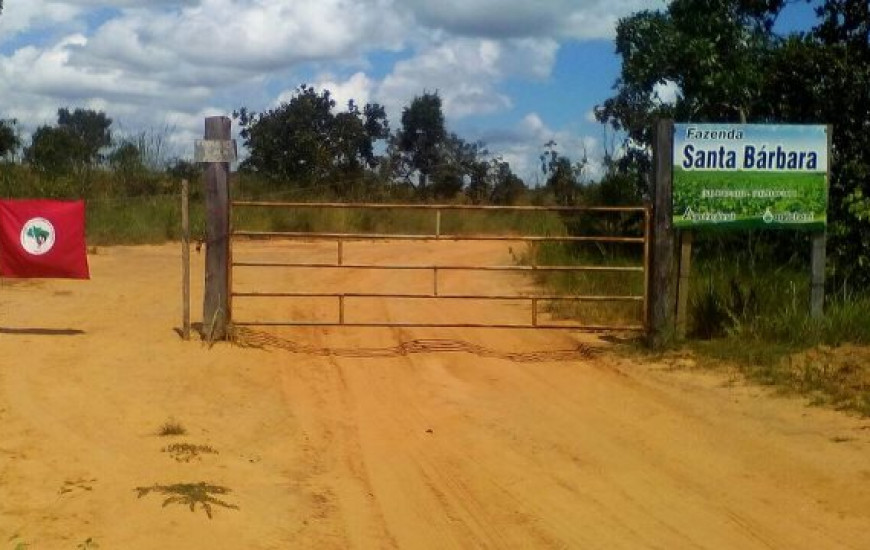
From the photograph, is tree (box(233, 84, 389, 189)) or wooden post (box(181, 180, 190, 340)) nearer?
wooden post (box(181, 180, 190, 340))

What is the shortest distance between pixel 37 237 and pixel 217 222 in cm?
190

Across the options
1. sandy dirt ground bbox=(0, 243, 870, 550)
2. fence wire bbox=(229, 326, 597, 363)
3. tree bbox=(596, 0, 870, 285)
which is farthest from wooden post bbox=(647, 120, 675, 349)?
tree bbox=(596, 0, 870, 285)

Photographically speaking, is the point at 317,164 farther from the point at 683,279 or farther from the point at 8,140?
the point at 683,279

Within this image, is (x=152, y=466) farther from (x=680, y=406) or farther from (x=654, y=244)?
(x=654, y=244)

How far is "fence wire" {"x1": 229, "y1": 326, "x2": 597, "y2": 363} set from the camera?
40.6ft

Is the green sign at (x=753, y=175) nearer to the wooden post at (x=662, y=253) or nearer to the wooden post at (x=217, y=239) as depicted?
the wooden post at (x=662, y=253)

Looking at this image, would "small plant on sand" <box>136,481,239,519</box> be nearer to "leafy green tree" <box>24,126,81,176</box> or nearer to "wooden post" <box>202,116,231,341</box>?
"wooden post" <box>202,116,231,341</box>

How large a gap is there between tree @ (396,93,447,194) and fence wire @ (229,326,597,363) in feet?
107

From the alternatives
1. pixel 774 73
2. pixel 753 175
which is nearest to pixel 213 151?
pixel 753 175

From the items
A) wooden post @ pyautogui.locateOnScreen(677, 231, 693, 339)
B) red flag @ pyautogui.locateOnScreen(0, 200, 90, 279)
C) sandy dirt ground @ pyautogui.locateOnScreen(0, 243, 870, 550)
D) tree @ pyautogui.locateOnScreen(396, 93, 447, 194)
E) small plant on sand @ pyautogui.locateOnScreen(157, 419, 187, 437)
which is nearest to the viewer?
sandy dirt ground @ pyautogui.locateOnScreen(0, 243, 870, 550)

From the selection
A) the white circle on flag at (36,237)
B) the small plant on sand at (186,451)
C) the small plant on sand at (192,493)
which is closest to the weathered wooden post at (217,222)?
the white circle on flag at (36,237)

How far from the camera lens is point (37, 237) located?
1195cm

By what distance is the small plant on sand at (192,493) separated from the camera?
6.75 meters

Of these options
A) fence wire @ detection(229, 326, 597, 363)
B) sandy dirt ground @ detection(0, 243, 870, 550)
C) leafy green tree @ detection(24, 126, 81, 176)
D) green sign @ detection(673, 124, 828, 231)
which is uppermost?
leafy green tree @ detection(24, 126, 81, 176)
